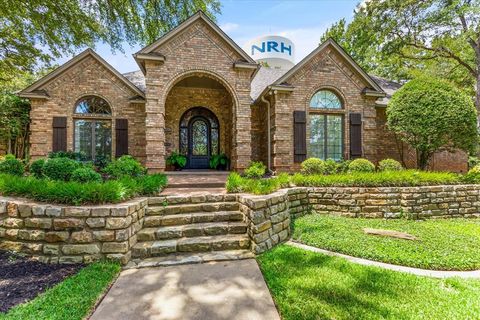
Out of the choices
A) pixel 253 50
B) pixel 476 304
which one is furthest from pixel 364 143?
pixel 253 50

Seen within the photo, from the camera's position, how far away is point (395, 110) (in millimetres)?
9375

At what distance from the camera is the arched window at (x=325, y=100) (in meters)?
10.2

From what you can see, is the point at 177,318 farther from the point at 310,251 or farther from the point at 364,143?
the point at 364,143

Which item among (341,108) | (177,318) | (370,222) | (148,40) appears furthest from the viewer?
(148,40)

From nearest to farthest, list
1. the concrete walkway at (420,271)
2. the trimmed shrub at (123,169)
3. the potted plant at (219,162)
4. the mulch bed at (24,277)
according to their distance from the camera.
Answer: the mulch bed at (24,277)
the concrete walkway at (420,271)
the trimmed shrub at (123,169)
the potted plant at (219,162)

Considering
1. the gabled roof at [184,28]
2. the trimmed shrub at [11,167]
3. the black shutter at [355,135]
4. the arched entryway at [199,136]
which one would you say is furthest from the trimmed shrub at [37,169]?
the black shutter at [355,135]

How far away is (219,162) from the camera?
35.5 ft

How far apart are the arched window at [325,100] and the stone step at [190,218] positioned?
23.2 feet

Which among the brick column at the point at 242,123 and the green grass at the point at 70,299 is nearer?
the green grass at the point at 70,299

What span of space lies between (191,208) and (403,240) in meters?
4.30

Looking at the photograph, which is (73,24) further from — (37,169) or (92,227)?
(92,227)

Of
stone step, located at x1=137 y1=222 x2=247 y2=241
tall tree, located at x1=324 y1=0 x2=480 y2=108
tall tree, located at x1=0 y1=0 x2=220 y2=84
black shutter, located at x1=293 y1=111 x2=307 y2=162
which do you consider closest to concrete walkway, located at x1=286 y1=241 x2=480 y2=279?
stone step, located at x1=137 y1=222 x2=247 y2=241

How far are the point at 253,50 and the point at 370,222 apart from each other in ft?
55.2

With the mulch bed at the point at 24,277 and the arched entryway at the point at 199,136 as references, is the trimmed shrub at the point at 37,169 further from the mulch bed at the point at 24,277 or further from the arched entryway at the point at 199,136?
the arched entryway at the point at 199,136
